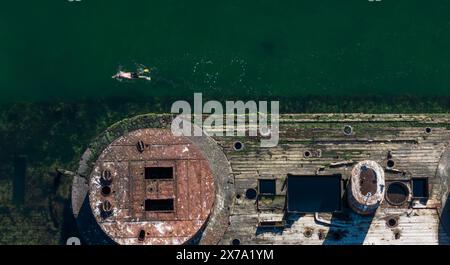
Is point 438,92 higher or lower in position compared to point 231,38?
lower

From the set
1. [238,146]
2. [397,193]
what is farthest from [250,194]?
[397,193]

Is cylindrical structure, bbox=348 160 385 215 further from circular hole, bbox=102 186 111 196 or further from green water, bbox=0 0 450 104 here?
circular hole, bbox=102 186 111 196

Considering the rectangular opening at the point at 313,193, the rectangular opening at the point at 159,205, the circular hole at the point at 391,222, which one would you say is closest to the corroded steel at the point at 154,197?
the rectangular opening at the point at 159,205

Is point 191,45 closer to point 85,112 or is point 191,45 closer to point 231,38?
point 231,38

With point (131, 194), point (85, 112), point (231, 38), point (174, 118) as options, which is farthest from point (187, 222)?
point (231, 38)

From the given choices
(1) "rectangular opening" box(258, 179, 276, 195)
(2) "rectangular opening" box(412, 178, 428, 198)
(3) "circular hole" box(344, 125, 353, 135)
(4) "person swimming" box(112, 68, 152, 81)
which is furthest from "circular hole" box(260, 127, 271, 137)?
(2) "rectangular opening" box(412, 178, 428, 198)

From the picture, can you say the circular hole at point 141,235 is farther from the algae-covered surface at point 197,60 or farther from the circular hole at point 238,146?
the circular hole at point 238,146

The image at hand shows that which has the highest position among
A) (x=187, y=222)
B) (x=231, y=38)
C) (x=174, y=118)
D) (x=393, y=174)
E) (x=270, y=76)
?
(x=231, y=38)
